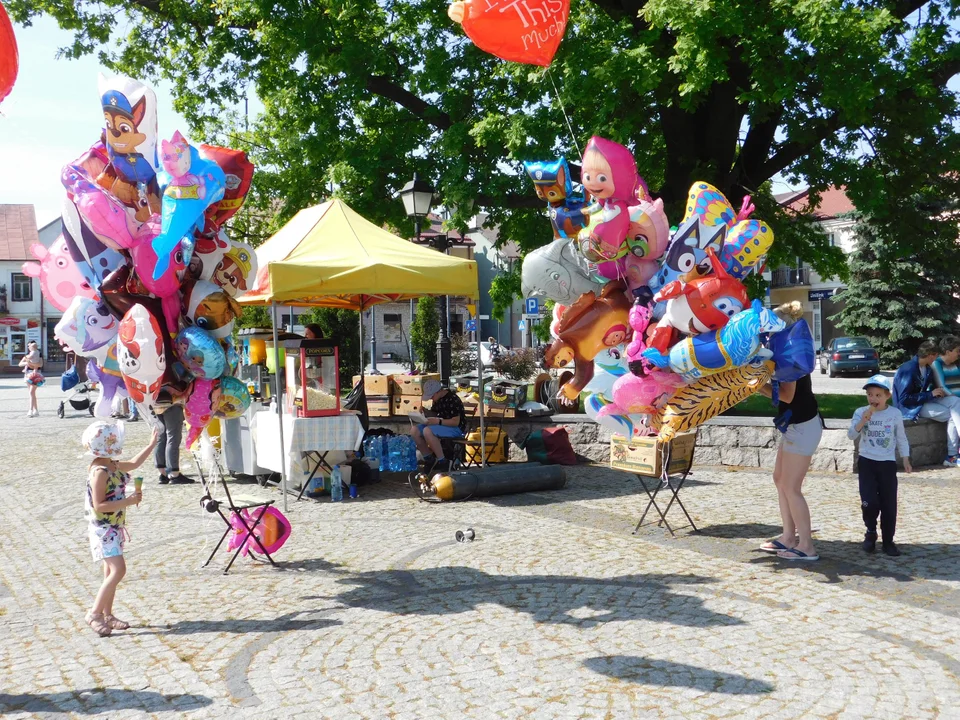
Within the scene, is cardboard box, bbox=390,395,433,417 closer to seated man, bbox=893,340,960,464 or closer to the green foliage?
the green foliage

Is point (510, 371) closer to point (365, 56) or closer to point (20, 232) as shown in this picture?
point (365, 56)

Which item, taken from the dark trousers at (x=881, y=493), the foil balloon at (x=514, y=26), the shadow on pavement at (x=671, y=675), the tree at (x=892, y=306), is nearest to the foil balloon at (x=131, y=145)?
the foil balloon at (x=514, y=26)

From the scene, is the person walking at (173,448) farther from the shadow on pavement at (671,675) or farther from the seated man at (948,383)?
the seated man at (948,383)

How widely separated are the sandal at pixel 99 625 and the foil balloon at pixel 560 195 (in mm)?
3954

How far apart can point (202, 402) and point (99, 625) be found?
5.20ft

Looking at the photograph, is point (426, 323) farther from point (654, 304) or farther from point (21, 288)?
point (654, 304)

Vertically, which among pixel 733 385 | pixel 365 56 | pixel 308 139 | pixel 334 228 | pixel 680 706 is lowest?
pixel 680 706

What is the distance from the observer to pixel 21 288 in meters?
52.8

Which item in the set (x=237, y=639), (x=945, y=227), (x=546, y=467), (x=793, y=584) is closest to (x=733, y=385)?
(x=793, y=584)

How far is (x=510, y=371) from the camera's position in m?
23.4

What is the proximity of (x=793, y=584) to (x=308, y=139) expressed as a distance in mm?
11109

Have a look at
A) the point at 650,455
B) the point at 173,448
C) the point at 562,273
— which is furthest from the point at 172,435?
the point at 562,273

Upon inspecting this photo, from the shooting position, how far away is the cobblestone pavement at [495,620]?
4496 millimetres

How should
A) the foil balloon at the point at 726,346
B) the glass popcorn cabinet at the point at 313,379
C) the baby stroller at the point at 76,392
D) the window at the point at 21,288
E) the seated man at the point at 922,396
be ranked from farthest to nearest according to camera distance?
1. the window at the point at 21,288
2. the baby stroller at the point at 76,392
3. the seated man at the point at 922,396
4. the glass popcorn cabinet at the point at 313,379
5. the foil balloon at the point at 726,346
